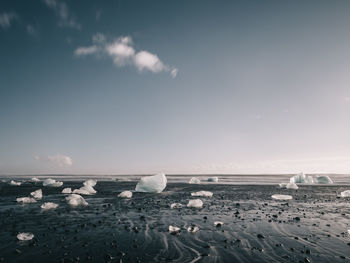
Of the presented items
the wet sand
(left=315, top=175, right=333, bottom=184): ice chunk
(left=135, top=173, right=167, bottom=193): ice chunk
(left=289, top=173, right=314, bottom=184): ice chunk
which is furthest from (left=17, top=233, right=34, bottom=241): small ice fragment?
(left=315, top=175, right=333, bottom=184): ice chunk

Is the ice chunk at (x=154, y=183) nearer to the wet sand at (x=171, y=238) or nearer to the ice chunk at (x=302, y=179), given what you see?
the wet sand at (x=171, y=238)

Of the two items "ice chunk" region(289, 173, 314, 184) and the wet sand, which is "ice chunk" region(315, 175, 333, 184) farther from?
the wet sand

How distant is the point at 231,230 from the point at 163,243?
2.89 meters

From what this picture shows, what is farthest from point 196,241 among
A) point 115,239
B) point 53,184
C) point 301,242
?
point 53,184

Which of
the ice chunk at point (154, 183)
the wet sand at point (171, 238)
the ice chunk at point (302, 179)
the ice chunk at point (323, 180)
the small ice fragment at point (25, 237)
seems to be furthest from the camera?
the ice chunk at point (302, 179)

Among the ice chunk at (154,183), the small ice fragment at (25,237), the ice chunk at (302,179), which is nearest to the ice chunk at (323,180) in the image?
the ice chunk at (302,179)

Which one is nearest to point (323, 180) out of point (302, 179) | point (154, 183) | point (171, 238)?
point (302, 179)

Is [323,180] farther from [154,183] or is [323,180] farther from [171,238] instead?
[171,238]

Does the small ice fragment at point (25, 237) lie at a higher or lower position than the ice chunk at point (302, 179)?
lower

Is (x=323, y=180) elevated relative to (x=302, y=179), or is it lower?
lower

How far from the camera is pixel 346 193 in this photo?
63.7ft

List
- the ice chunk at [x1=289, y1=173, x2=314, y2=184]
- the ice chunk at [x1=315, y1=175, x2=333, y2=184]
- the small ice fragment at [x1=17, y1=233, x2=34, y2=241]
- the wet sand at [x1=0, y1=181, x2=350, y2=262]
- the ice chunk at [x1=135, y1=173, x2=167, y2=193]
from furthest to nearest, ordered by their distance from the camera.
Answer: the ice chunk at [x1=289, y1=173, x2=314, y2=184], the ice chunk at [x1=315, y1=175, x2=333, y2=184], the ice chunk at [x1=135, y1=173, x2=167, y2=193], the small ice fragment at [x1=17, y1=233, x2=34, y2=241], the wet sand at [x1=0, y1=181, x2=350, y2=262]

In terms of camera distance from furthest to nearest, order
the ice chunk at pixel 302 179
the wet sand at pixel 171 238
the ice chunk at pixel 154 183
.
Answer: the ice chunk at pixel 302 179 < the ice chunk at pixel 154 183 < the wet sand at pixel 171 238

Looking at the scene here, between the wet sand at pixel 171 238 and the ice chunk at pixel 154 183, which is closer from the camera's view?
the wet sand at pixel 171 238
